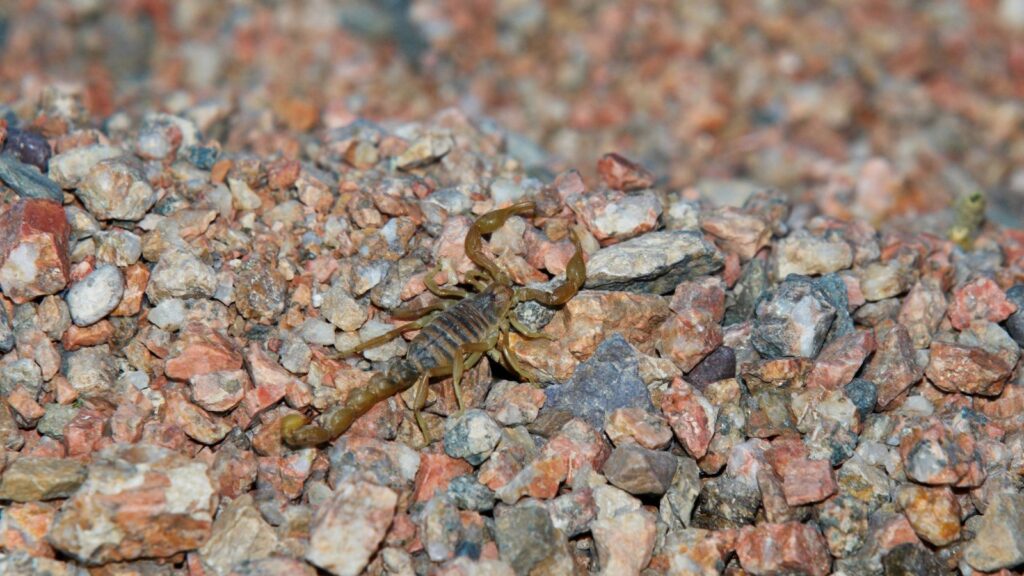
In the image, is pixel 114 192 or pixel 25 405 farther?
pixel 114 192

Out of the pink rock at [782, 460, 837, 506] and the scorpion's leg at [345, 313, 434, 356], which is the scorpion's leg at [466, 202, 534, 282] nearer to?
the scorpion's leg at [345, 313, 434, 356]

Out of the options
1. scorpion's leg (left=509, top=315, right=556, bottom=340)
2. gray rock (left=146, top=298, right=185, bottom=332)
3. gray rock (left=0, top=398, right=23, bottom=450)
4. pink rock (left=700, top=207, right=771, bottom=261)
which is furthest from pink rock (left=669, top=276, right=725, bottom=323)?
gray rock (left=0, top=398, right=23, bottom=450)

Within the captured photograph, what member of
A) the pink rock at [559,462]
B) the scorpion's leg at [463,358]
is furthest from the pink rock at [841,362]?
the scorpion's leg at [463,358]

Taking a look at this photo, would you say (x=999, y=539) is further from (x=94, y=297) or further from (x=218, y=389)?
(x=94, y=297)

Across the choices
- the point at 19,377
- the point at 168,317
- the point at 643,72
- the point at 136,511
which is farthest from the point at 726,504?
the point at 643,72

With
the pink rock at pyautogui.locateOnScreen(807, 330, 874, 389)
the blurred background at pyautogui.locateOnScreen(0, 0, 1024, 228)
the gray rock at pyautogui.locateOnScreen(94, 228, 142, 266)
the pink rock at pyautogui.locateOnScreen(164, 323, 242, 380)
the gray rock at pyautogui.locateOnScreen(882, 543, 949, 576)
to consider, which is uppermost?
the gray rock at pyautogui.locateOnScreen(94, 228, 142, 266)

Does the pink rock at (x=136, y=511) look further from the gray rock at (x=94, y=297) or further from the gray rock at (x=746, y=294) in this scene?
the gray rock at (x=746, y=294)

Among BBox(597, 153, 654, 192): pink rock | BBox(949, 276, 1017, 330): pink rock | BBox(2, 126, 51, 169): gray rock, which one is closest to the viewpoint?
BBox(949, 276, 1017, 330): pink rock
